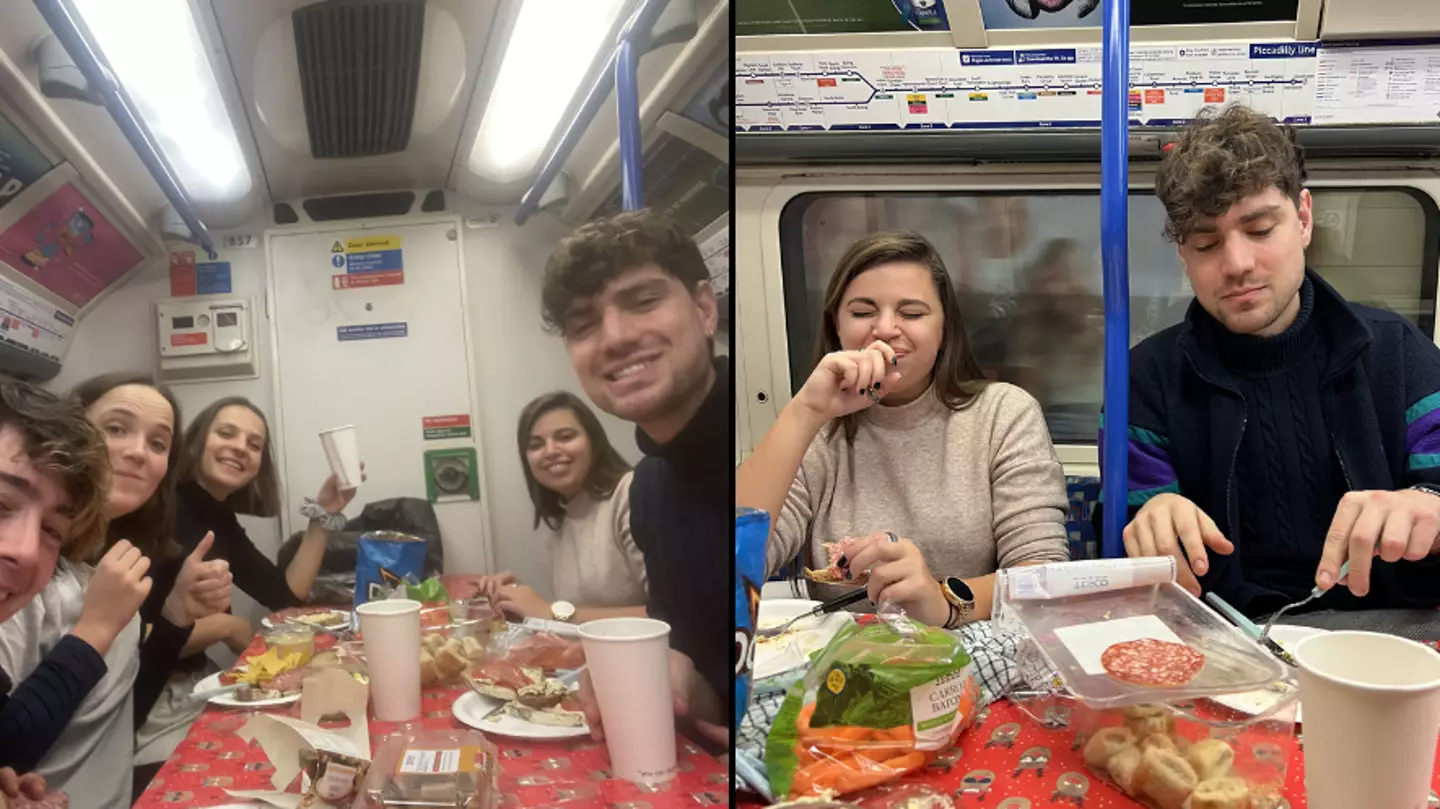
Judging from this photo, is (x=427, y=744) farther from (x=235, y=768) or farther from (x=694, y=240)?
(x=694, y=240)

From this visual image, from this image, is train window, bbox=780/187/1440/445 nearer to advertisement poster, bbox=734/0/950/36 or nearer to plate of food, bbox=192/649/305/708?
advertisement poster, bbox=734/0/950/36

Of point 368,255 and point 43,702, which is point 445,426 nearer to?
point 368,255

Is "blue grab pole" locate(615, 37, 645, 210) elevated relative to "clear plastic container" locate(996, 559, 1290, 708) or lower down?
elevated

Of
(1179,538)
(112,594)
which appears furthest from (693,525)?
(1179,538)

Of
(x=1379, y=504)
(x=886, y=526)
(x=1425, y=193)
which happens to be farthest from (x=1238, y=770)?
(x=1425, y=193)

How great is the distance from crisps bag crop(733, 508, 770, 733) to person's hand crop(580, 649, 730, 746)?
0.23ft

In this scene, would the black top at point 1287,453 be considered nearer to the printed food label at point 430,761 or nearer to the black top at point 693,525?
the black top at point 693,525

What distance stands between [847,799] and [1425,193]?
233 centimetres

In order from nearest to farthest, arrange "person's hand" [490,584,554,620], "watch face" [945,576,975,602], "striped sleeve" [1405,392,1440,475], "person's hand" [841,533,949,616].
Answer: "person's hand" [490,584,554,620], "person's hand" [841,533,949,616], "watch face" [945,576,975,602], "striped sleeve" [1405,392,1440,475]

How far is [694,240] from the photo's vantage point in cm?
59

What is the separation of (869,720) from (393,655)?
1.62 ft

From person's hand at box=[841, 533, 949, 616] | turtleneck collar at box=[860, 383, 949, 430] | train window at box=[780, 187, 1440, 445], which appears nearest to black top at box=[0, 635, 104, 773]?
person's hand at box=[841, 533, 949, 616]

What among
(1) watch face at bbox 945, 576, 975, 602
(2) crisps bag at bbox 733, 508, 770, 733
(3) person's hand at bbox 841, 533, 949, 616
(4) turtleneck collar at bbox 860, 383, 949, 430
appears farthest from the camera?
(4) turtleneck collar at bbox 860, 383, 949, 430

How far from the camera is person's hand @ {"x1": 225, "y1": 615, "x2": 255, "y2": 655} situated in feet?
1.96
